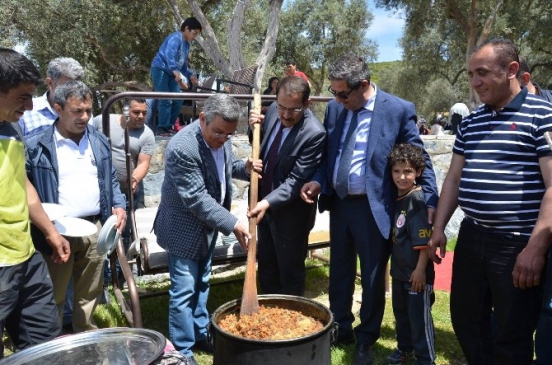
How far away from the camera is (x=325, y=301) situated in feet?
15.4

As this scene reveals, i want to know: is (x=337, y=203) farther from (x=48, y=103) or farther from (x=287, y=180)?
A: (x=48, y=103)

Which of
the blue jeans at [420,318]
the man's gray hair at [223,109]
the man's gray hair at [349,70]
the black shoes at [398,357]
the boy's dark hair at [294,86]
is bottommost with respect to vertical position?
the black shoes at [398,357]

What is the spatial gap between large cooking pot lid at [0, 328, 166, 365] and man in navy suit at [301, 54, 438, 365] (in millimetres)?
1624

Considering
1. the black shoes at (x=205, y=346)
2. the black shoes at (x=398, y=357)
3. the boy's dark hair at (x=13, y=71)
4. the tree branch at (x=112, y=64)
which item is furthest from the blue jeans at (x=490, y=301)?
the tree branch at (x=112, y=64)

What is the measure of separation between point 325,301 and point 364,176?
6.30 feet

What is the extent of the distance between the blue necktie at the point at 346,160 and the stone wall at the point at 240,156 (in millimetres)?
3712

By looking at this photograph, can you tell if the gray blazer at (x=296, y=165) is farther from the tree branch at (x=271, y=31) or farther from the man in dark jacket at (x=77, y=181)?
the tree branch at (x=271, y=31)

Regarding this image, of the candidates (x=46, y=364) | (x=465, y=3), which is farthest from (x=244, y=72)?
(x=465, y=3)

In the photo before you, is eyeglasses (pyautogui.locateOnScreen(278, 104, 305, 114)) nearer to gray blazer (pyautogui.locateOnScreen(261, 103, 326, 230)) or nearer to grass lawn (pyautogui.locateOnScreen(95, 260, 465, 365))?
gray blazer (pyautogui.locateOnScreen(261, 103, 326, 230))

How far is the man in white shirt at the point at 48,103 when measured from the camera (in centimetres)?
347

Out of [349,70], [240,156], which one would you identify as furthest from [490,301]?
[240,156]

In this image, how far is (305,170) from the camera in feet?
10.6

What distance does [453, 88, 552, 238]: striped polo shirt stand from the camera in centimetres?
246

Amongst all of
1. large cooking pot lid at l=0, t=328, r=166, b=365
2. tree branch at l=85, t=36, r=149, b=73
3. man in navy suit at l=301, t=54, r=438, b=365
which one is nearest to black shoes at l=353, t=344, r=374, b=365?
man in navy suit at l=301, t=54, r=438, b=365
